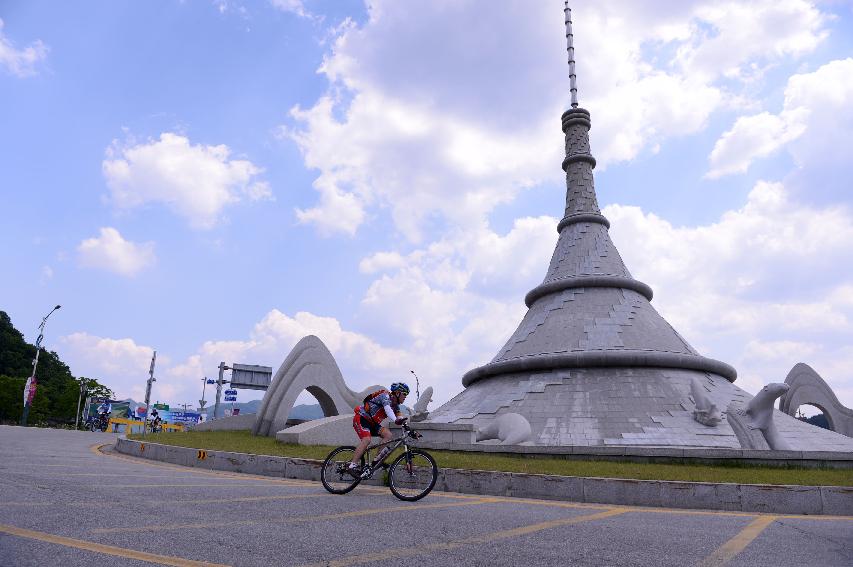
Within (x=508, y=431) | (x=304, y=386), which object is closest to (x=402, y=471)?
(x=508, y=431)

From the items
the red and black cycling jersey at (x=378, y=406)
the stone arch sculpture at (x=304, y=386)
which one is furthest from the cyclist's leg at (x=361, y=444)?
the stone arch sculpture at (x=304, y=386)

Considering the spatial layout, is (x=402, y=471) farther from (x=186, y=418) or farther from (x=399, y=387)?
(x=186, y=418)

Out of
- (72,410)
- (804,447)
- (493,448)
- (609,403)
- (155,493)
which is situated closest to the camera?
(155,493)

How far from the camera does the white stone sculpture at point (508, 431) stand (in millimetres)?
18312

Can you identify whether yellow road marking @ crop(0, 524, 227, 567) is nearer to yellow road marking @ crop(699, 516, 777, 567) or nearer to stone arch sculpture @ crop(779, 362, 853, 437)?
yellow road marking @ crop(699, 516, 777, 567)

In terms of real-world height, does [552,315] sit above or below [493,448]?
above

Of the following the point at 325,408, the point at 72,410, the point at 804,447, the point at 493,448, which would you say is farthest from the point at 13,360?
the point at 804,447

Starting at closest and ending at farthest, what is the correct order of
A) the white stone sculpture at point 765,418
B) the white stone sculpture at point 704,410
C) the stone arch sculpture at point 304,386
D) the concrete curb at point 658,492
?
the concrete curb at point 658,492 → the white stone sculpture at point 765,418 → the white stone sculpture at point 704,410 → the stone arch sculpture at point 304,386

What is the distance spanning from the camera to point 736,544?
5.43 meters

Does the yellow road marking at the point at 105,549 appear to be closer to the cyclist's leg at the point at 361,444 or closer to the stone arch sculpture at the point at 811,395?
the cyclist's leg at the point at 361,444

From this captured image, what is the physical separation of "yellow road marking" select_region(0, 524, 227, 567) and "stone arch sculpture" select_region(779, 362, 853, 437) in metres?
44.6

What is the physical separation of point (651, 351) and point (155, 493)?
68.2ft

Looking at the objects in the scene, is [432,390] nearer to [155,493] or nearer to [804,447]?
[804,447]

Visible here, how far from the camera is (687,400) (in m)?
21.5
